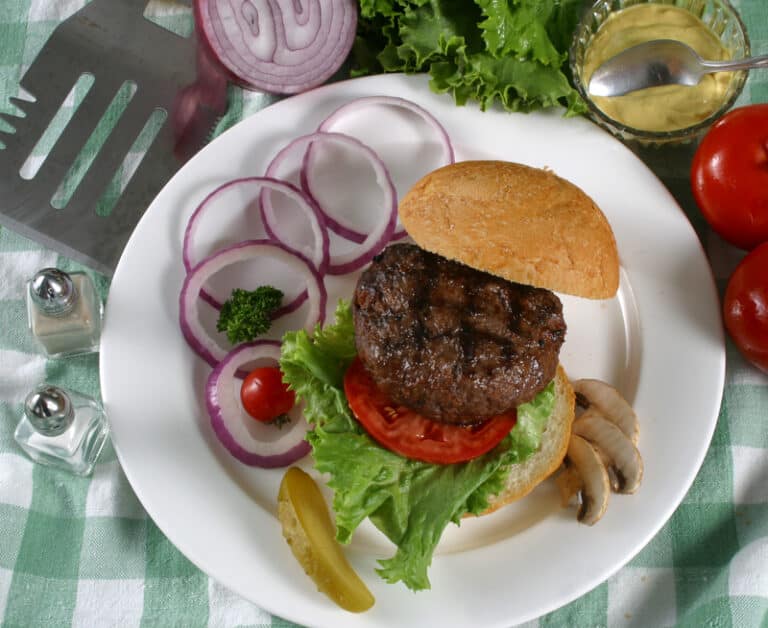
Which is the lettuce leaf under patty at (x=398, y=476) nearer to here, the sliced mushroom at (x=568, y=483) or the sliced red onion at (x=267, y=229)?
the sliced mushroom at (x=568, y=483)

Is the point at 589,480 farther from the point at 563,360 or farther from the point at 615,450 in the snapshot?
the point at 563,360

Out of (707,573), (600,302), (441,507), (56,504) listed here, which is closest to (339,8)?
(600,302)

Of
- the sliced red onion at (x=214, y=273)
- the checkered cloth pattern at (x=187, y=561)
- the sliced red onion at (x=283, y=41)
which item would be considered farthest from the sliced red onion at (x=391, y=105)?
the checkered cloth pattern at (x=187, y=561)

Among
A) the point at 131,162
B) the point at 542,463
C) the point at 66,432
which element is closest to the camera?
the point at 542,463

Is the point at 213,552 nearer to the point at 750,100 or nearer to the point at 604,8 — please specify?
the point at 604,8

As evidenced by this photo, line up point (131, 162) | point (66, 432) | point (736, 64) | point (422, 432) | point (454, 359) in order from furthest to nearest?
1. point (131, 162)
2. point (736, 64)
3. point (66, 432)
4. point (422, 432)
5. point (454, 359)

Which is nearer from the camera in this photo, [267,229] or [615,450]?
[615,450]

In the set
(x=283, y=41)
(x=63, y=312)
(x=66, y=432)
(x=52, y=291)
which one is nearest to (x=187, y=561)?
(x=66, y=432)

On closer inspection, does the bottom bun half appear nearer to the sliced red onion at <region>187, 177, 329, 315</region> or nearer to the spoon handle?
the sliced red onion at <region>187, 177, 329, 315</region>
